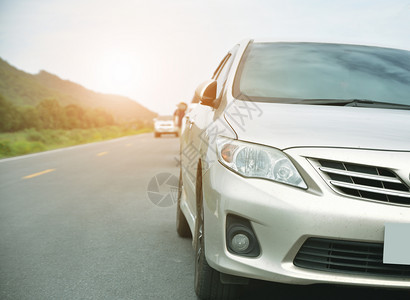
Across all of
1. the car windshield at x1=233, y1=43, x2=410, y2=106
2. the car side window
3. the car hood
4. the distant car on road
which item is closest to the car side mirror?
the car side window

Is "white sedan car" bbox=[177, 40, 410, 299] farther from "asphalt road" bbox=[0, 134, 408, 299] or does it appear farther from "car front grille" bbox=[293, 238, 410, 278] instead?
"asphalt road" bbox=[0, 134, 408, 299]

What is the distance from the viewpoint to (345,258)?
7.47 feet

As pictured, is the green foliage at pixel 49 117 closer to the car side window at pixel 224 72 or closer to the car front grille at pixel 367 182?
the car side window at pixel 224 72

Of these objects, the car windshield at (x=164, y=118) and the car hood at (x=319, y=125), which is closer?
the car hood at (x=319, y=125)

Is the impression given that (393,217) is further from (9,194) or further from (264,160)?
(9,194)

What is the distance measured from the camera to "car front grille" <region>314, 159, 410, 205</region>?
2.24m

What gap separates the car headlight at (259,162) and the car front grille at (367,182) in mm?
153

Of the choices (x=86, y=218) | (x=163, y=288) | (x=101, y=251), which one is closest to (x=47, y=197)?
(x=86, y=218)

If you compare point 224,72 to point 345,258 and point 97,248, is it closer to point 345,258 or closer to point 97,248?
point 97,248

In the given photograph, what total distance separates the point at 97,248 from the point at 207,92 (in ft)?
6.11

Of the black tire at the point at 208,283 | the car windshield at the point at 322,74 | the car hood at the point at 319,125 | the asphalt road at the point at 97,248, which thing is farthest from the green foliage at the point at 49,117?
the car hood at the point at 319,125

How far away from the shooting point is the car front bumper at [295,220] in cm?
220

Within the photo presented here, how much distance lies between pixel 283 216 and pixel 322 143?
42 centimetres

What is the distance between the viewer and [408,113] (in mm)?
2865
